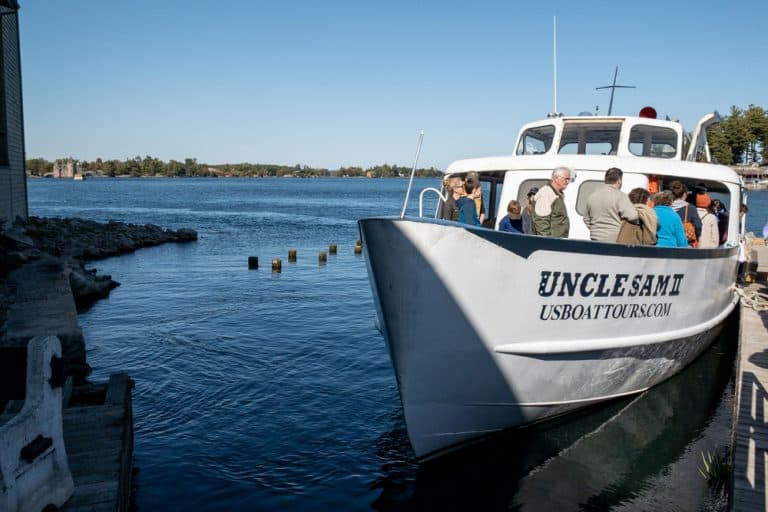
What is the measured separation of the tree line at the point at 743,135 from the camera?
10425 centimetres

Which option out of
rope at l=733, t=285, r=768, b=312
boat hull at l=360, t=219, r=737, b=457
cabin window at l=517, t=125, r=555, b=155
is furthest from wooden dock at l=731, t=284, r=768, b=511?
cabin window at l=517, t=125, r=555, b=155

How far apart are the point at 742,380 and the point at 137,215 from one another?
5414cm

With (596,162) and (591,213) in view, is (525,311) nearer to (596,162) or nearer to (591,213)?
(591,213)

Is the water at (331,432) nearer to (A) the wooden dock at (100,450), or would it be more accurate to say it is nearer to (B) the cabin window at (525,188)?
(A) the wooden dock at (100,450)

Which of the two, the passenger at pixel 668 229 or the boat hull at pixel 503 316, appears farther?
the passenger at pixel 668 229

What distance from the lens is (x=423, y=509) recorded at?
20.1 ft

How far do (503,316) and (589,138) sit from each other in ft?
16.2

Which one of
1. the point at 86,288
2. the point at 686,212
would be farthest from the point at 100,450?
the point at 86,288

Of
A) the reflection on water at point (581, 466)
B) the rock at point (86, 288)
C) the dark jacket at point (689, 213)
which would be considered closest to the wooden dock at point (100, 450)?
the reflection on water at point (581, 466)

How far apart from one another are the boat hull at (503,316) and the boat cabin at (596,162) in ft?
5.11

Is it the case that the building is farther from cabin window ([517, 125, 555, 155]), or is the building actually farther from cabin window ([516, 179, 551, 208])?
cabin window ([516, 179, 551, 208])

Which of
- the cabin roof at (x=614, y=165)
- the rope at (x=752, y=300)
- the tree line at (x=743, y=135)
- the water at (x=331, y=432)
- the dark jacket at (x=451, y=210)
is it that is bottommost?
the water at (x=331, y=432)

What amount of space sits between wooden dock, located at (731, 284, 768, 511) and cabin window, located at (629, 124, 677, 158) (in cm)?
311

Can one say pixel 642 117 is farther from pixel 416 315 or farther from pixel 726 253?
pixel 416 315
